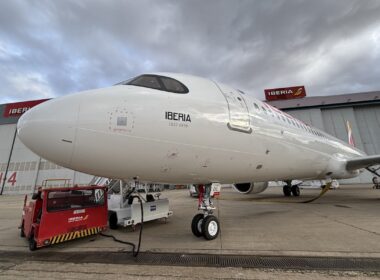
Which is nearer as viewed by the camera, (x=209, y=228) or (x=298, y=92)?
(x=209, y=228)

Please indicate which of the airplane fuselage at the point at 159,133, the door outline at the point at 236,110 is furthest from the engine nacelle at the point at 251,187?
the door outline at the point at 236,110

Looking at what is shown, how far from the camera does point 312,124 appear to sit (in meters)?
31.1

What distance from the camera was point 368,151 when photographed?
95.5 ft

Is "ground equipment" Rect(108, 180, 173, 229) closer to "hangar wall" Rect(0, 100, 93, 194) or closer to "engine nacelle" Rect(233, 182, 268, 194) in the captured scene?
"engine nacelle" Rect(233, 182, 268, 194)

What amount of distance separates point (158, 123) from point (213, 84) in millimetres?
Answer: 2033

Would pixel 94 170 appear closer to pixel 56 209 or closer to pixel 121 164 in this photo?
pixel 121 164

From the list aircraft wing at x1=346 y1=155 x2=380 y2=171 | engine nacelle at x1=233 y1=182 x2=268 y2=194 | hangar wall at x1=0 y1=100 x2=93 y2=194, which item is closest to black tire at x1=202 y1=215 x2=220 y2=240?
engine nacelle at x1=233 y1=182 x2=268 y2=194

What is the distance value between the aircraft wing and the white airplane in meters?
6.59

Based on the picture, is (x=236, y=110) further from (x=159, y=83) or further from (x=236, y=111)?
(x=159, y=83)

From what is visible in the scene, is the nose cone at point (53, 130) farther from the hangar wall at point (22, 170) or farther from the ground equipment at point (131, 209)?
the hangar wall at point (22, 170)

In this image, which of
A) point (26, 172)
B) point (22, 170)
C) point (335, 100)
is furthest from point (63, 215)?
point (22, 170)

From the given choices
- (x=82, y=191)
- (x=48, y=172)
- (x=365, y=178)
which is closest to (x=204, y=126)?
(x=82, y=191)

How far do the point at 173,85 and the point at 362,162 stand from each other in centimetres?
1035

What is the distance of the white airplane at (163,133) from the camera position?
3.16 m
